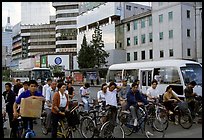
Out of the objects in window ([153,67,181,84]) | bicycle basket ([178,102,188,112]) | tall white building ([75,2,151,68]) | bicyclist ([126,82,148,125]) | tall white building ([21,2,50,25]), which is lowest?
bicycle basket ([178,102,188,112])

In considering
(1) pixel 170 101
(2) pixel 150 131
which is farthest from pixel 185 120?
(2) pixel 150 131

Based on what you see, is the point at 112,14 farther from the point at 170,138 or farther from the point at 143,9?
the point at 170,138

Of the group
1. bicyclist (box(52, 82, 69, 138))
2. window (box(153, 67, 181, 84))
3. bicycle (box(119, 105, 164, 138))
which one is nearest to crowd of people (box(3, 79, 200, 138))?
bicyclist (box(52, 82, 69, 138))

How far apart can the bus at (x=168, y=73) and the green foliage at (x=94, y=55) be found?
1480 inches

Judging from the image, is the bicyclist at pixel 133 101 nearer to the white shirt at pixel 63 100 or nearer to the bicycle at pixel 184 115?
the bicycle at pixel 184 115

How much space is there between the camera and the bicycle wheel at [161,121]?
380 inches

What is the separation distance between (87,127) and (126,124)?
132 centimetres

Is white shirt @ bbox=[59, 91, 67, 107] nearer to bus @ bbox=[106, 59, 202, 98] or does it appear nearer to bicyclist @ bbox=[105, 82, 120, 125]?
bicyclist @ bbox=[105, 82, 120, 125]

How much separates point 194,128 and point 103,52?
161ft

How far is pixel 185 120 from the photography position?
1074 cm

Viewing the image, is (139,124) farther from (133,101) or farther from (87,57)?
(87,57)

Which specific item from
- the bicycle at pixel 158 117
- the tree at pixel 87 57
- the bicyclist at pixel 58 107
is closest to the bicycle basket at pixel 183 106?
the bicycle at pixel 158 117

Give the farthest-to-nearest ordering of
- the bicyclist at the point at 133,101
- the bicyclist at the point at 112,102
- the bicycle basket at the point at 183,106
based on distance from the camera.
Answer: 1. the bicycle basket at the point at 183,106
2. the bicyclist at the point at 133,101
3. the bicyclist at the point at 112,102

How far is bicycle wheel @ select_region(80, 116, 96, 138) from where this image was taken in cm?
893
